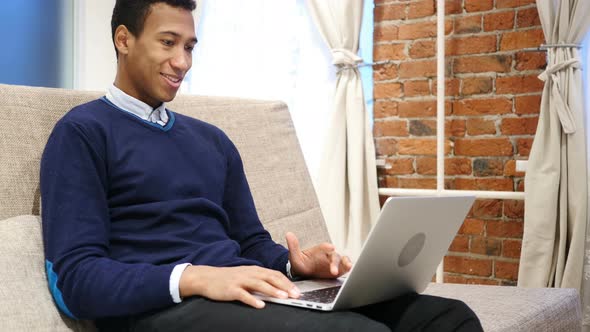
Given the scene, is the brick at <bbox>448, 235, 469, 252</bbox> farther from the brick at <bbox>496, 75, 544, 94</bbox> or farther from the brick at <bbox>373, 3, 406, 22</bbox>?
the brick at <bbox>373, 3, 406, 22</bbox>

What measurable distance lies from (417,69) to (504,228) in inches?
28.8

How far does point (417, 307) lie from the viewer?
1.24 m

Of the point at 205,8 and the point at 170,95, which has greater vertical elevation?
the point at 205,8

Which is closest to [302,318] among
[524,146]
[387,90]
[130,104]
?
[130,104]

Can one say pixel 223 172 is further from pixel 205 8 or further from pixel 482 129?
pixel 205 8

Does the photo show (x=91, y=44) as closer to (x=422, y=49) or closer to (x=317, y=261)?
(x=422, y=49)

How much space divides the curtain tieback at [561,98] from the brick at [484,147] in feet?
0.98

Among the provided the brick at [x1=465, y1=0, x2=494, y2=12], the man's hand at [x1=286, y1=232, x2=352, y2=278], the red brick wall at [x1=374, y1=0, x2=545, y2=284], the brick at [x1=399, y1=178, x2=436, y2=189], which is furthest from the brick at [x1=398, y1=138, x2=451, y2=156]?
the man's hand at [x1=286, y1=232, x2=352, y2=278]

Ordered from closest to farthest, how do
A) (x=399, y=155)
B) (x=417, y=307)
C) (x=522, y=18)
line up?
1. (x=417, y=307)
2. (x=522, y=18)
3. (x=399, y=155)

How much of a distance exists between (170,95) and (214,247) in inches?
12.6

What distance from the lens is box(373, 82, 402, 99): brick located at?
10.4 feet

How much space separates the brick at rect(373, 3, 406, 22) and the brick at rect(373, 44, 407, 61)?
11 centimetres

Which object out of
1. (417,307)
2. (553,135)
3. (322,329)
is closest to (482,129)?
(553,135)

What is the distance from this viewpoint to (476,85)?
2.96m
